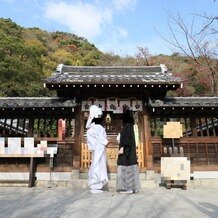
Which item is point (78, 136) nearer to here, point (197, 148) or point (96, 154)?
point (96, 154)

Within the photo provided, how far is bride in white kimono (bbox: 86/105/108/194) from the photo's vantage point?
28.0 ft

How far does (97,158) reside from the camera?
871 cm

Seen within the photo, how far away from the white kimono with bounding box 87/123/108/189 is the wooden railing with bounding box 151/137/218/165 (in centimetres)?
308

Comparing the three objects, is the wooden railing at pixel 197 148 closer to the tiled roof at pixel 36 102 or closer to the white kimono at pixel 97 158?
the white kimono at pixel 97 158

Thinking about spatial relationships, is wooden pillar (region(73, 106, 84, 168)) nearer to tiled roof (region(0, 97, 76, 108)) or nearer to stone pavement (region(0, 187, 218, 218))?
tiled roof (region(0, 97, 76, 108))

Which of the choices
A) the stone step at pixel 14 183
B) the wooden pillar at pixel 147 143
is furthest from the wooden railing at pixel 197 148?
the stone step at pixel 14 183

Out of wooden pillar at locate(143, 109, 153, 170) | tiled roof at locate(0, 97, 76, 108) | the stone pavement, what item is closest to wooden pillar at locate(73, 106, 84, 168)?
tiled roof at locate(0, 97, 76, 108)

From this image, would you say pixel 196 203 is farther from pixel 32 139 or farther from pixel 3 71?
pixel 3 71

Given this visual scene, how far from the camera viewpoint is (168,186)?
389 inches

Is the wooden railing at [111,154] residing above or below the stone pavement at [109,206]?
above

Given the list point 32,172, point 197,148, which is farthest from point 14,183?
point 197,148

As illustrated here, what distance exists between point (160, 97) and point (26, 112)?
5.26 metres

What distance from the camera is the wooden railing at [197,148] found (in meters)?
11.3

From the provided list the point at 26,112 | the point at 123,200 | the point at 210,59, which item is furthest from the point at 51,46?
the point at 123,200
